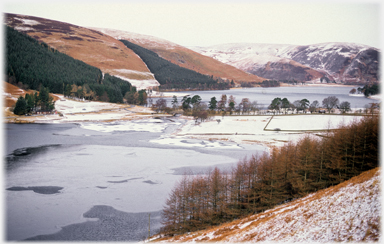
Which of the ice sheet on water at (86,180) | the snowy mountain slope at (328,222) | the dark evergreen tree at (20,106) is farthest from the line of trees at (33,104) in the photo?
the snowy mountain slope at (328,222)

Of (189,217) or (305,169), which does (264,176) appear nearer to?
(305,169)

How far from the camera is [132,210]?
26391 mm

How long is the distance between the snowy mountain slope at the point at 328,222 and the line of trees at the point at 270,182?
Answer: 4.36 metres

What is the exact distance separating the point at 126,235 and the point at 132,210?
171 inches

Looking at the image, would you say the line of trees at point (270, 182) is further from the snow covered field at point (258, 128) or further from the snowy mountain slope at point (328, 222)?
the snow covered field at point (258, 128)

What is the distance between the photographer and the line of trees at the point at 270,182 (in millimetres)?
24328

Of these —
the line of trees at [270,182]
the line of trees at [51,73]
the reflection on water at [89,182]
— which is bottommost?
the reflection on water at [89,182]

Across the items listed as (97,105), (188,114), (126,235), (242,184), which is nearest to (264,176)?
(242,184)

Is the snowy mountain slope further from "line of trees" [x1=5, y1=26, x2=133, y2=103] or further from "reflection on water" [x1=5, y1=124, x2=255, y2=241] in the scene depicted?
"line of trees" [x1=5, y1=26, x2=133, y2=103]

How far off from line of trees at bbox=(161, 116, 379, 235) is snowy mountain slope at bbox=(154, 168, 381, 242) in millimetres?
4362

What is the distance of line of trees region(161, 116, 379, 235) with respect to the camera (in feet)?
79.8

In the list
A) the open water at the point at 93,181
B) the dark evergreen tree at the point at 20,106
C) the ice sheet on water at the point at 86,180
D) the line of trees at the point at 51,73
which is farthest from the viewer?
the line of trees at the point at 51,73

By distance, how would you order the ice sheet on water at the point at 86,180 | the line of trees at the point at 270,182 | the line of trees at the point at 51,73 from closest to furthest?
the line of trees at the point at 270,182, the ice sheet on water at the point at 86,180, the line of trees at the point at 51,73

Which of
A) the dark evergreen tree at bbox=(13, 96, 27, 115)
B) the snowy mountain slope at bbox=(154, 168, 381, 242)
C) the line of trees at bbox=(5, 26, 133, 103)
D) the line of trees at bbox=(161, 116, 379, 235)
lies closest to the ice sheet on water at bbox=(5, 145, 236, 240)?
the line of trees at bbox=(161, 116, 379, 235)
